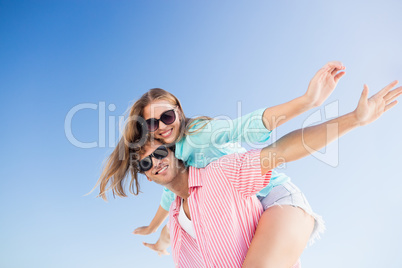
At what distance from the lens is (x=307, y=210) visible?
108 inches

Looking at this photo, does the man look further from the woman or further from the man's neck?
the woman

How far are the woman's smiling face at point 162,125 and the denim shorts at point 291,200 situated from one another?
3.16ft

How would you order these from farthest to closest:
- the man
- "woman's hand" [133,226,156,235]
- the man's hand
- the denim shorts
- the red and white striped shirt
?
the man's hand, "woman's hand" [133,226,156,235], the denim shorts, the red and white striped shirt, the man

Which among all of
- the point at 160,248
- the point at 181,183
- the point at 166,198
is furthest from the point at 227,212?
the point at 160,248

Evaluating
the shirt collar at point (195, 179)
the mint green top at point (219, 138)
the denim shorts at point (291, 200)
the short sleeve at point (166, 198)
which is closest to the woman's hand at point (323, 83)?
the mint green top at point (219, 138)

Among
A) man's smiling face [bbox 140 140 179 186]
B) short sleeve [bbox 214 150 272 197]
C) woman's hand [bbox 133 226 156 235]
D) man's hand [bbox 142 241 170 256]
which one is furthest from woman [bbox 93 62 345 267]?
man's hand [bbox 142 241 170 256]

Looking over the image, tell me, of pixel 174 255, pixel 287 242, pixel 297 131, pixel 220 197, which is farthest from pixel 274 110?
pixel 174 255

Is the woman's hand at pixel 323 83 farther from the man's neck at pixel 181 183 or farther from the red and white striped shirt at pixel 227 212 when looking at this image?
the man's neck at pixel 181 183

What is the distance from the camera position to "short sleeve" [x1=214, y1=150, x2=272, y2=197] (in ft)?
8.03

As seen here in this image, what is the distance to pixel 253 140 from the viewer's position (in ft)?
9.30

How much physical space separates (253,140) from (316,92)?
609mm

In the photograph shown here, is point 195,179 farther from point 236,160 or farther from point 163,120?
point 163,120

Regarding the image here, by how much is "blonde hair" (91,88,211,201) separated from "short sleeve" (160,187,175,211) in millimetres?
555

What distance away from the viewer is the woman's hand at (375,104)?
2.32m
